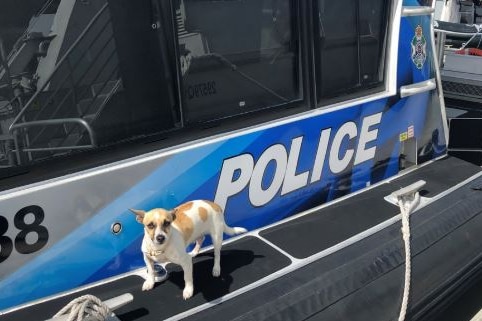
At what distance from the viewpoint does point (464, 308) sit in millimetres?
2426

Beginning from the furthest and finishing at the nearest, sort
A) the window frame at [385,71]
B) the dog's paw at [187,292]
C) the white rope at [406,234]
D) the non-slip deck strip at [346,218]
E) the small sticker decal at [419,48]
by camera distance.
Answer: the small sticker decal at [419,48], the window frame at [385,71], the non-slip deck strip at [346,218], the white rope at [406,234], the dog's paw at [187,292]

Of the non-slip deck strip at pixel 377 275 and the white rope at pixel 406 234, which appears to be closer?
the non-slip deck strip at pixel 377 275

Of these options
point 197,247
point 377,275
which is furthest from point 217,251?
point 377,275

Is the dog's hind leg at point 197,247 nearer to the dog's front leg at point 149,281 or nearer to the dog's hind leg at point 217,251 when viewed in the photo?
the dog's hind leg at point 217,251

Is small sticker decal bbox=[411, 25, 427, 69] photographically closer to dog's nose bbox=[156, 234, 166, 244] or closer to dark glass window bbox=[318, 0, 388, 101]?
dark glass window bbox=[318, 0, 388, 101]

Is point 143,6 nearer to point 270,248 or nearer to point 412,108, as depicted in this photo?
point 270,248

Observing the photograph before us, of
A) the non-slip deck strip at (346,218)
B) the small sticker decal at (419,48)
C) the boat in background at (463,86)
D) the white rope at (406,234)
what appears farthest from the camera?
the boat in background at (463,86)

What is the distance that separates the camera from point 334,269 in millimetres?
1851

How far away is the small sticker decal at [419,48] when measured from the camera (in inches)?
102

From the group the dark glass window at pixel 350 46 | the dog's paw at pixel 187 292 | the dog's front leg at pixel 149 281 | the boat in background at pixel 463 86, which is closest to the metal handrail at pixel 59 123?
the dog's front leg at pixel 149 281

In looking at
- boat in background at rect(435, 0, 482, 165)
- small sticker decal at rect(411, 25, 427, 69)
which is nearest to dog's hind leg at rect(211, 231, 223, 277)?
small sticker decal at rect(411, 25, 427, 69)

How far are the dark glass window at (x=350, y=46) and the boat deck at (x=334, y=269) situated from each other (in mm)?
505

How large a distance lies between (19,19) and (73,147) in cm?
39

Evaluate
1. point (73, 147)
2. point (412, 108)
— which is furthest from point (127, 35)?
point (412, 108)
